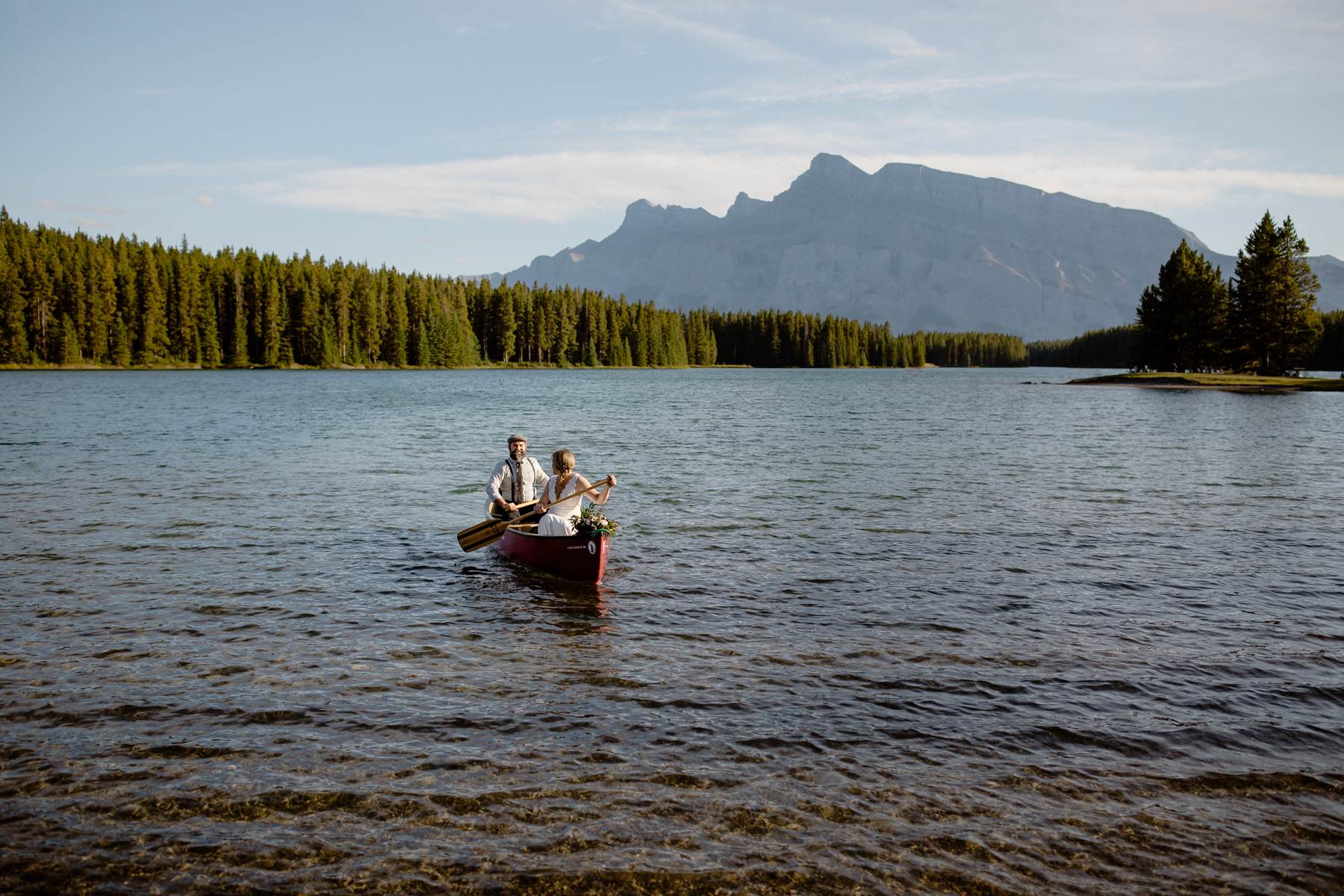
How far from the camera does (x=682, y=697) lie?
11.2 m

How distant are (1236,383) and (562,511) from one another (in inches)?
4051

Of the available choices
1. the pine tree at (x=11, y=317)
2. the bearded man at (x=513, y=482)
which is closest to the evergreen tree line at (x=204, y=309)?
the pine tree at (x=11, y=317)

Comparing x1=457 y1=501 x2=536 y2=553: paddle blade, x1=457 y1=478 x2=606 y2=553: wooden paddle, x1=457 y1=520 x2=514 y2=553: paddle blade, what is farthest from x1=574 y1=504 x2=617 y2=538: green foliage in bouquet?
x1=457 y1=520 x2=514 y2=553: paddle blade

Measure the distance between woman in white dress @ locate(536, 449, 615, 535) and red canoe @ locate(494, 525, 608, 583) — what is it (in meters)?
0.32

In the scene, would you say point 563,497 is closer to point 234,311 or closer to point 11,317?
point 11,317

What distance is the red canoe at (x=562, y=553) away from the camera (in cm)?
1656

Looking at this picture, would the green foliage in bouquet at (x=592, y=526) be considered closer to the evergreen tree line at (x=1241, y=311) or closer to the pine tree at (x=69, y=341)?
the evergreen tree line at (x=1241, y=311)

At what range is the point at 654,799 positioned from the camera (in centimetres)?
852

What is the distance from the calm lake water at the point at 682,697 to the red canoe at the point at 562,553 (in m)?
0.40

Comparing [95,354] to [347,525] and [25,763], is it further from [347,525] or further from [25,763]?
[25,763]

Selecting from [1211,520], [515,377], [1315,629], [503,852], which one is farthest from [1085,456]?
[515,377]

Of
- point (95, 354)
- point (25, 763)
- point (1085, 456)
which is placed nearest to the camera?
point (25, 763)

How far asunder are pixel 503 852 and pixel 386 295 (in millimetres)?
174410

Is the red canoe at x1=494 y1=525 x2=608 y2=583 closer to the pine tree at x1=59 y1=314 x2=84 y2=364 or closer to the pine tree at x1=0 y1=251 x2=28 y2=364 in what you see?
the pine tree at x1=0 y1=251 x2=28 y2=364
